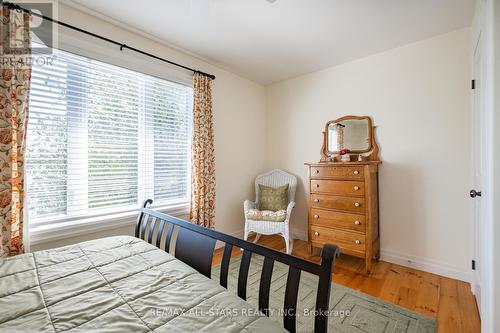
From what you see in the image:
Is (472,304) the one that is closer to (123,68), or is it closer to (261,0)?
(261,0)

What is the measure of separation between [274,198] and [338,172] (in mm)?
1005

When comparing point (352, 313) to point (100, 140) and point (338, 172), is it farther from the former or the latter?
point (100, 140)

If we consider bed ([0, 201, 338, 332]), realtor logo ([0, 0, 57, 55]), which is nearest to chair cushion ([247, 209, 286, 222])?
bed ([0, 201, 338, 332])

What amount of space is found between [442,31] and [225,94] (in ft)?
8.31

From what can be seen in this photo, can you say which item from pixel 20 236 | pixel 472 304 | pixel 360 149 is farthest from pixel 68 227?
pixel 472 304

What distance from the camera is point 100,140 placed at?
7.19 feet

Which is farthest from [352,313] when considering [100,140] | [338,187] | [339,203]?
[100,140]

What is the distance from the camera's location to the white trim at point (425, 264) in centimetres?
229

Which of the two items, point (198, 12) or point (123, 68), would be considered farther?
point (123, 68)

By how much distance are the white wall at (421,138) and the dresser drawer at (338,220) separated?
53 centimetres

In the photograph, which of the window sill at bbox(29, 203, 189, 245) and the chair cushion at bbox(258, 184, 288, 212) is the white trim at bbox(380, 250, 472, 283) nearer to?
the chair cushion at bbox(258, 184, 288, 212)

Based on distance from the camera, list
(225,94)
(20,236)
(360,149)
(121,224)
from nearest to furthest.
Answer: (20,236) < (121,224) < (360,149) < (225,94)

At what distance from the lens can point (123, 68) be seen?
2.32 meters

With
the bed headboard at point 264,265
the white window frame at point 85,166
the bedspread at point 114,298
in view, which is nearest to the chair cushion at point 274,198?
the white window frame at point 85,166
